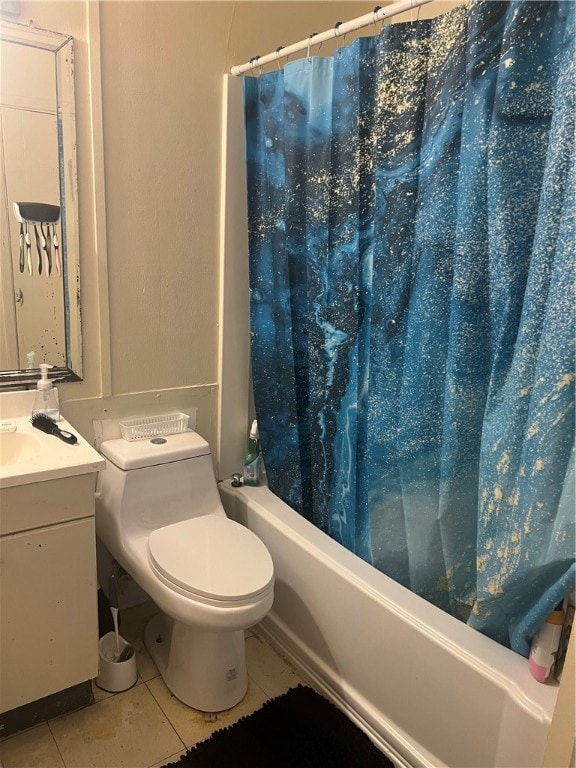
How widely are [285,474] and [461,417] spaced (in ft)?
2.67

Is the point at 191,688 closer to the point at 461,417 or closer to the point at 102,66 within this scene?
the point at 461,417

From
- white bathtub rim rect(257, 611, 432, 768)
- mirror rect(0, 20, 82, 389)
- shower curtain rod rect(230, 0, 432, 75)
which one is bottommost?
white bathtub rim rect(257, 611, 432, 768)

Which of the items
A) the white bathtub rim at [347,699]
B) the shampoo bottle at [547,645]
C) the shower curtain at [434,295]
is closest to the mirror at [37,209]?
the shower curtain at [434,295]

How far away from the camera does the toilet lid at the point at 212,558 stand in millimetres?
1396

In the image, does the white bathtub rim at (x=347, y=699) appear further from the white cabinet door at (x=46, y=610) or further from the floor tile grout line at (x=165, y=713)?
the white cabinet door at (x=46, y=610)

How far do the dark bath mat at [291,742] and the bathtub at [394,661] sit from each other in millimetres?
53

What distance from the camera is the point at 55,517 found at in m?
1.33

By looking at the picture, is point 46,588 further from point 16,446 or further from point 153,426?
point 153,426

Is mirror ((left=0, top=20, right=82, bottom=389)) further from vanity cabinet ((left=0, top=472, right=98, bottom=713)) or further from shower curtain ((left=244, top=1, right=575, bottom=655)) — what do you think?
shower curtain ((left=244, top=1, right=575, bottom=655))

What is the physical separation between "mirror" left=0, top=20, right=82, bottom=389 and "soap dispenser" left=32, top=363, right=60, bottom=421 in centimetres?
4

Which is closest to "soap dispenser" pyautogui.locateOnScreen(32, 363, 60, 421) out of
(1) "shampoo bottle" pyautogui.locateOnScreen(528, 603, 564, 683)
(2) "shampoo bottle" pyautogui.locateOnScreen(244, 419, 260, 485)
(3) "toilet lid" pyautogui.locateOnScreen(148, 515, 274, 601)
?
(3) "toilet lid" pyautogui.locateOnScreen(148, 515, 274, 601)

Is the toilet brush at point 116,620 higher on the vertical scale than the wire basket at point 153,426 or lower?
lower

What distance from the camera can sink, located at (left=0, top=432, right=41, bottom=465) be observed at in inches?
58.0

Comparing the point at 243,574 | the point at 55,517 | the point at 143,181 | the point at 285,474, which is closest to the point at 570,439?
the point at 243,574
